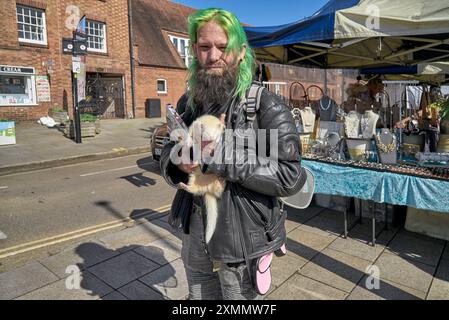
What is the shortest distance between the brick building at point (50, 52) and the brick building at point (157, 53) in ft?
4.15

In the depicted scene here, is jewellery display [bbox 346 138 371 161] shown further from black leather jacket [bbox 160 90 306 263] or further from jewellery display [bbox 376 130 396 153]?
black leather jacket [bbox 160 90 306 263]

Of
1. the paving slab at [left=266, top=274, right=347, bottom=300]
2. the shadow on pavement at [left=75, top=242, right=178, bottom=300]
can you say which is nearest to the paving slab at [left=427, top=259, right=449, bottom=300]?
the paving slab at [left=266, top=274, right=347, bottom=300]

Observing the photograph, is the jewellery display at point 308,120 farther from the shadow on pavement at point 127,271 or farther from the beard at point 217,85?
the beard at point 217,85

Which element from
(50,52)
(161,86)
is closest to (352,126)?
(50,52)

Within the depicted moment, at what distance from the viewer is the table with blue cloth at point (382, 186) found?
10.6 ft

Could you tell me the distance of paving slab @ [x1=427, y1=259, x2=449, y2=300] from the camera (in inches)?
113

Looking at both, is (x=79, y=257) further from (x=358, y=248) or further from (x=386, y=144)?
(x=386, y=144)

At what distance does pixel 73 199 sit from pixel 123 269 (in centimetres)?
326

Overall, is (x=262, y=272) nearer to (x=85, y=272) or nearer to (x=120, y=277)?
(x=120, y=277)

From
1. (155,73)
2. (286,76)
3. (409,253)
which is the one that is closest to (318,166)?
(409,253)

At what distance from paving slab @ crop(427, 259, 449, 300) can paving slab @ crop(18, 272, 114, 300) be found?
2.89m

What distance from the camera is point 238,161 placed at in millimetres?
1399

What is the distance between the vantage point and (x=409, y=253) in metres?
3.61

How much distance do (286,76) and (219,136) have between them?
29.2m
